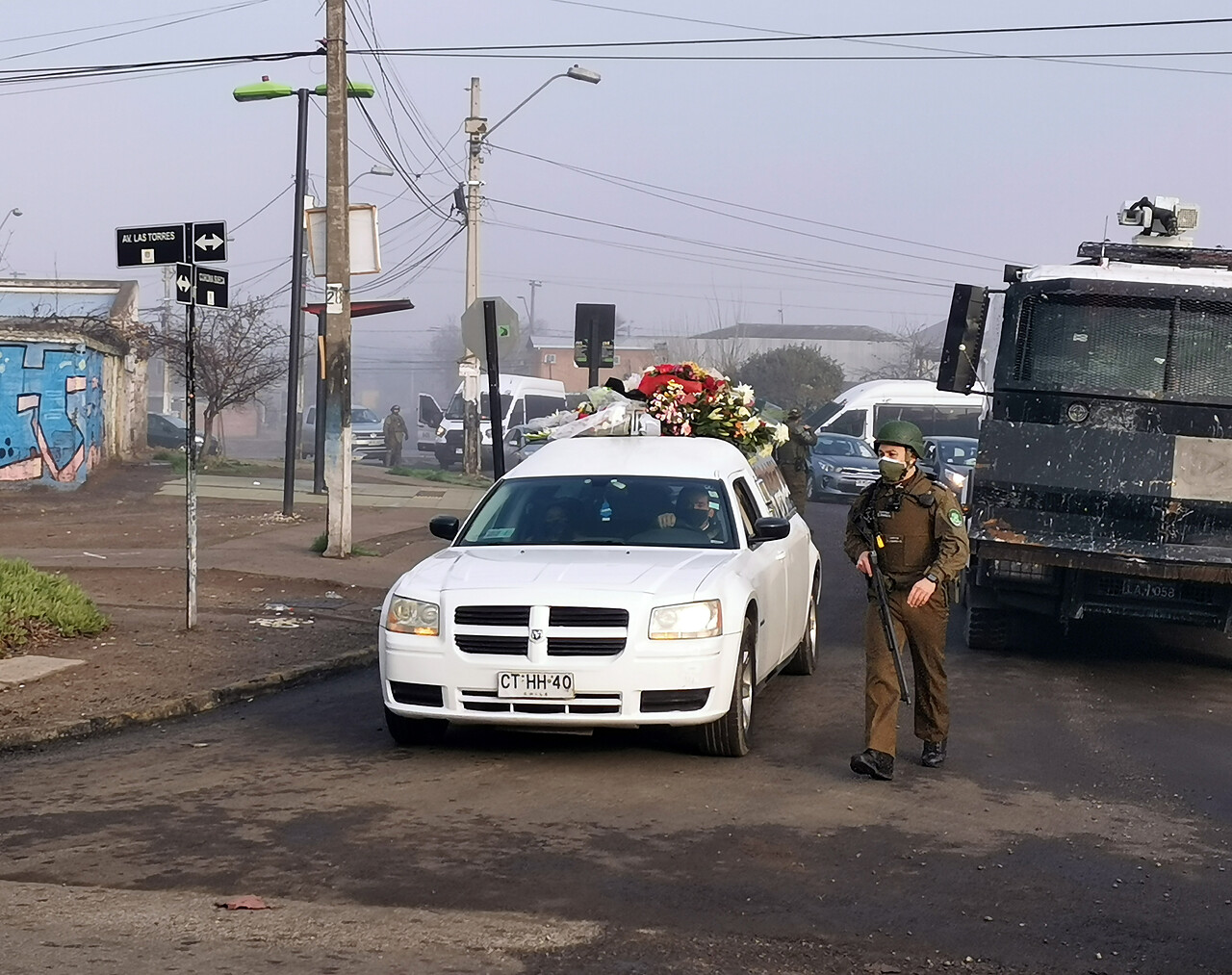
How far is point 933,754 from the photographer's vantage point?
8.37 m

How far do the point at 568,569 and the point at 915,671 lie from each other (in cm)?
185

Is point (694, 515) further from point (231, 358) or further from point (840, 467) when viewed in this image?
point (231, 358)

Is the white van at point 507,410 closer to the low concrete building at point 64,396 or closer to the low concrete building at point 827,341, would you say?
the low concrete building at point 64,396

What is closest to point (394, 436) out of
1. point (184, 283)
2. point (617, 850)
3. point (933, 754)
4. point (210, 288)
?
point (210, 288)

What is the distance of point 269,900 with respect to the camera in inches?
225

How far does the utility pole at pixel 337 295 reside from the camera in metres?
17.4

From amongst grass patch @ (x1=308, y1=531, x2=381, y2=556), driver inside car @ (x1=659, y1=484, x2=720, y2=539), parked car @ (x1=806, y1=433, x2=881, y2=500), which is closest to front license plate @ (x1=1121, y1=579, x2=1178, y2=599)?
driver inside car @ (x1=659, y1=484, x2=720, y2=539)

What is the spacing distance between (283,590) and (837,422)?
21817mm

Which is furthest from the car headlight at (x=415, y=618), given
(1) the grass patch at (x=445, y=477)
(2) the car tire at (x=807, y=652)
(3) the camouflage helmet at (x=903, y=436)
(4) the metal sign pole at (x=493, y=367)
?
(1) the grass patch at (x=445, y=477)

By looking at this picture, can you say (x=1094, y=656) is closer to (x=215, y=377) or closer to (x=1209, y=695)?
(x=1209, y=695)

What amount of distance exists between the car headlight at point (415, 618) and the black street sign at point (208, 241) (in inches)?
185

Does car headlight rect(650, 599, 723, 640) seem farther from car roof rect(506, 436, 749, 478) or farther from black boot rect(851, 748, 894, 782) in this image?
car roof rect(506, 436, 749, 478)

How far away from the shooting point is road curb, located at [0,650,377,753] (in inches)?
354

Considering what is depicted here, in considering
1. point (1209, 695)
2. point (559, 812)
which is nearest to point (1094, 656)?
point (1209, 695)
